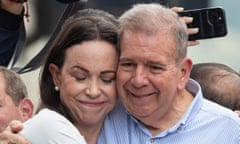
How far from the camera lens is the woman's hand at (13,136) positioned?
2.20m

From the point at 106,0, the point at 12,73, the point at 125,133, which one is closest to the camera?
the point at 125,133

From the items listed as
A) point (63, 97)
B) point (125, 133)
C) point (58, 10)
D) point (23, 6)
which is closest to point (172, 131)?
point (125, 133)

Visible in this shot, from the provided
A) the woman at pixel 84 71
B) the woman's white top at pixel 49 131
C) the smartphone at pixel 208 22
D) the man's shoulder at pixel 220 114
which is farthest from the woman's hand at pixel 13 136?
the smartphone at pixel 208 22

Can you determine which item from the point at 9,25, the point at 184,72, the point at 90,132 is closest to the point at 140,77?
the point at 184,72

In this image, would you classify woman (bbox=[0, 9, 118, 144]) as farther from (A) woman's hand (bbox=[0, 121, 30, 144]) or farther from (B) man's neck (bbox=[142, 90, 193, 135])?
(A) woman's hand (bbox=[0, 121, 30, 144])

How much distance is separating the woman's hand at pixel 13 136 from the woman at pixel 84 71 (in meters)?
0.36

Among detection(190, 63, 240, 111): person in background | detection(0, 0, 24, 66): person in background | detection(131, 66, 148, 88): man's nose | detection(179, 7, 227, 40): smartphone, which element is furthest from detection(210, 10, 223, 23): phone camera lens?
detection(0, 0, 24, 66): person in background

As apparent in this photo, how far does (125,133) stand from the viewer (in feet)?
8.89

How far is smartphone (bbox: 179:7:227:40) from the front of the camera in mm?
2949

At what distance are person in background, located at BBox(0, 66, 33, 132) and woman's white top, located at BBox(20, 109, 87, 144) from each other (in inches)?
20.8

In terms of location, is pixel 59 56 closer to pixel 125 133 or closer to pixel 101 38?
pixel 101 38

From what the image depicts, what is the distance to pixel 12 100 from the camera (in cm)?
283

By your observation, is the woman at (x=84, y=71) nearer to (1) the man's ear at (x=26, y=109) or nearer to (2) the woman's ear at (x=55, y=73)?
(2) the woman's ear at (x=55, y=73)

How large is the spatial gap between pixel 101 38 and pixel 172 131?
15.3 inches
